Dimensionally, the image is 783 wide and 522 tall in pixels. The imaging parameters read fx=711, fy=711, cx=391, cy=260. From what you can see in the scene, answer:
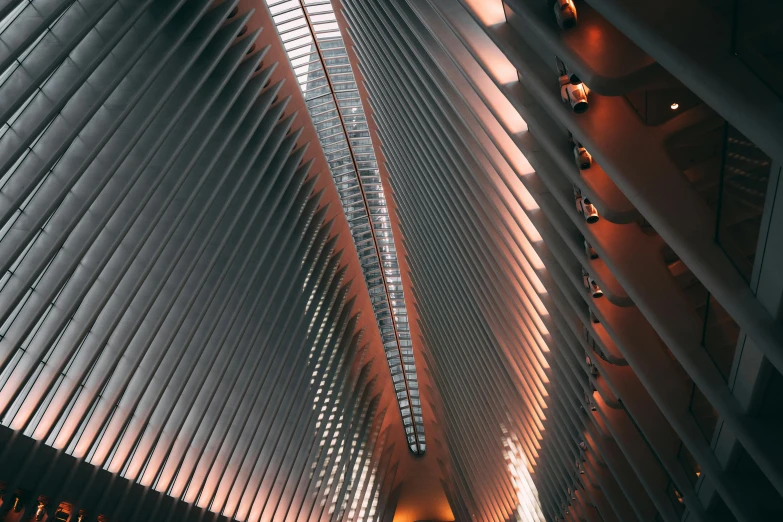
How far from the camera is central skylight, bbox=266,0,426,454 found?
2114 cm

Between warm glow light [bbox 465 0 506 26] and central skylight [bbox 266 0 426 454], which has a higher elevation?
central skylight [bbox 266 0 426 454]

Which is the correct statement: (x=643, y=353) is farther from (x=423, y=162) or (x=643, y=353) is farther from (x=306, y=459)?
(x=306, y=459)

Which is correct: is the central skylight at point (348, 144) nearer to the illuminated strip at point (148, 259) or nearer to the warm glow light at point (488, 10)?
Result: the illuminated strip at point (148, 259)

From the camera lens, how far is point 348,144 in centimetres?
2653

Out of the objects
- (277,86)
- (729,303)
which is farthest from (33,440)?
(729,303)


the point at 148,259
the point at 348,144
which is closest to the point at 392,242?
the point at 348,144

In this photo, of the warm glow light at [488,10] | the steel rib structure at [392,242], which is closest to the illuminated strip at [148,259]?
the steel rib structure at [392,242]

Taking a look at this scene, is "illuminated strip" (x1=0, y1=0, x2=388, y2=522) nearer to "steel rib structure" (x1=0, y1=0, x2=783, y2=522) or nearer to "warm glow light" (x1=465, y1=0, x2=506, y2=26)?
"steel rib structure" (x1=0, y1=0, x2=783, y2=522)

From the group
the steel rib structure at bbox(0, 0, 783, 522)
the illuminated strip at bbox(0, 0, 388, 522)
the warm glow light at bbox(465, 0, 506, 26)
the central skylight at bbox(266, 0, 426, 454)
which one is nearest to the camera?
the steel rib structure at bbox(0, 0, 783, 522)

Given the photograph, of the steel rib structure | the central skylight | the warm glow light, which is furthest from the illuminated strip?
the warm glow light

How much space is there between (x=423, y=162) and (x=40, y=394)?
420 inches

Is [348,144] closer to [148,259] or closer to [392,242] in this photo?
[392,242]

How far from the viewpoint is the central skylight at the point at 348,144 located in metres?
21.1

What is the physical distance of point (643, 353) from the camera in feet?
30.6
